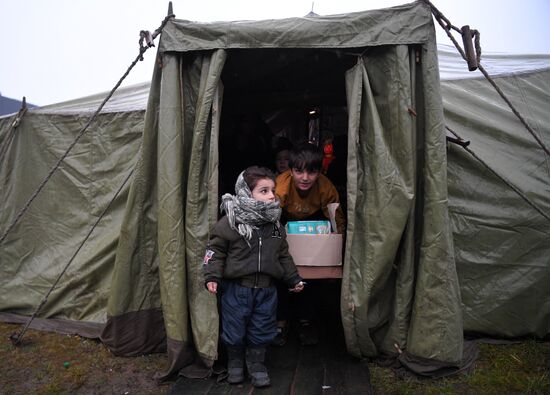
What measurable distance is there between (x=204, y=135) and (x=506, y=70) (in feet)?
11.1

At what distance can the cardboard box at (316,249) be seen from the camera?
3.02m

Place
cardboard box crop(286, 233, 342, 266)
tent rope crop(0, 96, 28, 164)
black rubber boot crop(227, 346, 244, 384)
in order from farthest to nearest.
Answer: tent rope crop(0, 96, 28, 164) < cardboard box crop(286, 233, 342, 266) < black rubber boot crop(227, 346, 244, 384)

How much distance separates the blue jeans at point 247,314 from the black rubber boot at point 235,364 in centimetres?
6

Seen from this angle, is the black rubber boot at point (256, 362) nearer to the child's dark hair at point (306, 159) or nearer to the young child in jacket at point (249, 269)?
the young child in jacket at point (249, 269)

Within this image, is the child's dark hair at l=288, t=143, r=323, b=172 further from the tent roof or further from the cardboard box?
the tent roof

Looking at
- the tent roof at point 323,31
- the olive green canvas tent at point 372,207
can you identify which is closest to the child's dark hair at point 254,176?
the olive green canvas tent at point 372,207

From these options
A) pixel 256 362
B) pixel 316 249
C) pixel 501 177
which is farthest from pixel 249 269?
pixel 501 177

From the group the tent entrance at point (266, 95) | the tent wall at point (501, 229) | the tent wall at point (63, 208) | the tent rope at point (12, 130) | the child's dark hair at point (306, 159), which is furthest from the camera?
the tent rope at point (12, 130)

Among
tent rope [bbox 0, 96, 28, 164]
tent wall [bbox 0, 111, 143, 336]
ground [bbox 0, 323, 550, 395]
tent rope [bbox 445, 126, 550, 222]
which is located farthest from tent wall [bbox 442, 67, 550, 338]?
tent rope [bbox 0, 96, 28, 164]

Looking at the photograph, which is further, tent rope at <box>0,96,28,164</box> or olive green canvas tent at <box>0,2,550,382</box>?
tent rope at <box>0,96,28,164</box>

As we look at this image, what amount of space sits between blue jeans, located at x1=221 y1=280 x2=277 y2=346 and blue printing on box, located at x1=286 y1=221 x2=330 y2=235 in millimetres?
472

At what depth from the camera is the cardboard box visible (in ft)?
9.91

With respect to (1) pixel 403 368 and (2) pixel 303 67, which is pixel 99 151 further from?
(1) pixel 403 368

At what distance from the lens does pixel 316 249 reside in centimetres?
303
